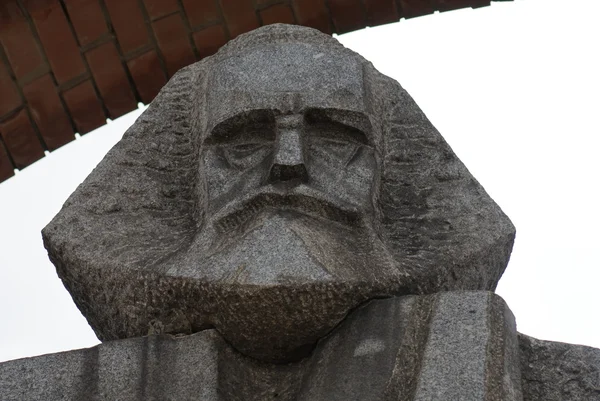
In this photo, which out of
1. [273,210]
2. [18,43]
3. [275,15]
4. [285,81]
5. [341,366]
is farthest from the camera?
[275,15]

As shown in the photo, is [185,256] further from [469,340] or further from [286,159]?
[469,340]

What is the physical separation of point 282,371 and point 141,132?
3.29ft

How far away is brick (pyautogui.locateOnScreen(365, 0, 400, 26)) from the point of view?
281 inches

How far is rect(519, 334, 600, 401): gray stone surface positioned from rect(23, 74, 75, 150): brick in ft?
11.1

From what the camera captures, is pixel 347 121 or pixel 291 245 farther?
pixel 347 121

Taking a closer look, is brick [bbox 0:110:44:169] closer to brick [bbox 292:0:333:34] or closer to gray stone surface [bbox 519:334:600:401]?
brick [bbox 292:0:333:34]

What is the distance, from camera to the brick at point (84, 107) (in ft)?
22.8

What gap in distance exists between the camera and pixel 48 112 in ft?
22.9

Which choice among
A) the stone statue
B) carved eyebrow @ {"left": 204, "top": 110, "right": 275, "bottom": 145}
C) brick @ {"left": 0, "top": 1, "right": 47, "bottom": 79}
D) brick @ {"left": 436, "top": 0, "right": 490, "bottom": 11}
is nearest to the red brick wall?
brick @ {"left": 0, "top": 1, "right": 47, "bottom": 79}

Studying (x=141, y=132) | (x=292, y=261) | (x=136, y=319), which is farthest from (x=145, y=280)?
Result: (x=141, y=132)

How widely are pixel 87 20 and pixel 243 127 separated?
7.84 ft

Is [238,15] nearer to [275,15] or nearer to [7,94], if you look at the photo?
[275,15]

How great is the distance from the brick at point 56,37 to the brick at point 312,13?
0.91 m

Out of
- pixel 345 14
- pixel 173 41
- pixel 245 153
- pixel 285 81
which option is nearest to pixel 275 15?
pixel 345 14
